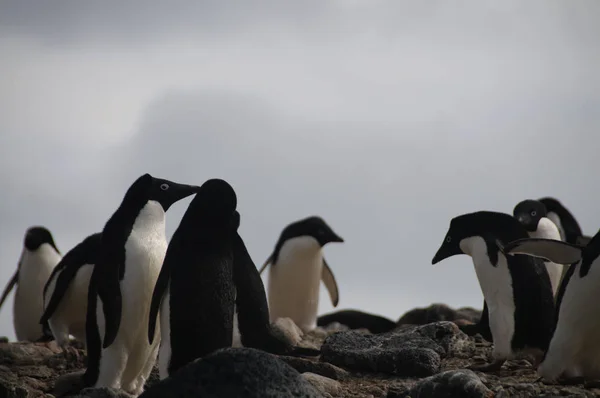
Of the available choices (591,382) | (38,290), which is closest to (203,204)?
(591,382)

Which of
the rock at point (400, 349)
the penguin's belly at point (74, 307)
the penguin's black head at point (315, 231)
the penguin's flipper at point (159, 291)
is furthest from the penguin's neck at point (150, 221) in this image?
the penguin's black head at point (315, 231)

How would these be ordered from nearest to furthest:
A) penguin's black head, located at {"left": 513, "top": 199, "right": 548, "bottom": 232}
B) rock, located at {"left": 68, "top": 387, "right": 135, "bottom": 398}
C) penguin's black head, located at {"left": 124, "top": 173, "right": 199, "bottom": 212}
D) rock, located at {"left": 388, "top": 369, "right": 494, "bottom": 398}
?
1. rock, located at {"left": 388, "top": 369, "right": 494, "bottom": 398}
2. rock, located at {"left": 68, "top": 387, "right": 135, "bottom": 398}
3. penguin's black head, located at {"left": 124, "top": 173, "right": 199, "bottom": 212}
4. penguin's black head, located at {"left": 513, "top": 199, "right": 548, "bottom": 232}

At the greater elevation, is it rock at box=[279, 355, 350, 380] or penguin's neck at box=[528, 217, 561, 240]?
penguin's neck at box=[528, 217, 561, 240]

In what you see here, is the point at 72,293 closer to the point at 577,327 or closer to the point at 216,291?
the point at 216,291

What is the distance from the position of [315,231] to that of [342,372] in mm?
6849

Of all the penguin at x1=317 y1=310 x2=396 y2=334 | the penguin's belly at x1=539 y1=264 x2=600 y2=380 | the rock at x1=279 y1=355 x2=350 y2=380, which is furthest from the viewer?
the penguin at x1=317 y1=310 x2=396 y2=334

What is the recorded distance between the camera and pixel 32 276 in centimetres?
1435

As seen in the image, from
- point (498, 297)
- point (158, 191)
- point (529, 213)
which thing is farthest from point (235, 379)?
point (529, 213)

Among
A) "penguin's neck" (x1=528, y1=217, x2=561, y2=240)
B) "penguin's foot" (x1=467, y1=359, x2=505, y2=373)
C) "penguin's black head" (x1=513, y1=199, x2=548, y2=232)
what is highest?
"penguin's black head" (x1=513, y1=199, x2=548, y2=232)

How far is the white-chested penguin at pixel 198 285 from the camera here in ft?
25.8

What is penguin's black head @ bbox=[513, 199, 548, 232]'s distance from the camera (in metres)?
12.4

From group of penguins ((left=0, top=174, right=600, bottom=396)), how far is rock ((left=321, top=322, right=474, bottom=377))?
442 mm

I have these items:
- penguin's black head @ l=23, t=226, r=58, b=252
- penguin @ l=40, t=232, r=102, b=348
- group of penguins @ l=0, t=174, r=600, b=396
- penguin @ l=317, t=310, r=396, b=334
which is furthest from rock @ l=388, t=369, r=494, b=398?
penguin's black head @ l=23, t=226, r=58, b=252

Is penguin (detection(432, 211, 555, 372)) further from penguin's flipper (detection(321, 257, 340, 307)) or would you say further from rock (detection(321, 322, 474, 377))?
penguin's flipper (detection(321, 257, 340, 307))
